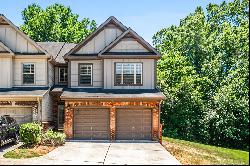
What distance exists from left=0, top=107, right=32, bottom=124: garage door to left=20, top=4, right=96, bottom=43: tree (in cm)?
2685

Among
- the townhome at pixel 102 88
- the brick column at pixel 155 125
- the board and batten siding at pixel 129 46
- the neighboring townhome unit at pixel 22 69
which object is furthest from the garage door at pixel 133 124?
the neighboring townhome unit at pixel 22 69

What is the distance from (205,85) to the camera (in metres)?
41.9

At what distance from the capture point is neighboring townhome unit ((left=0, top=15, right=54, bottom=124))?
88.5 feet

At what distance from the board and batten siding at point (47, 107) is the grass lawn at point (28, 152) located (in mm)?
6007

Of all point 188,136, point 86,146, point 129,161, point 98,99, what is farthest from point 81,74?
point 188,136

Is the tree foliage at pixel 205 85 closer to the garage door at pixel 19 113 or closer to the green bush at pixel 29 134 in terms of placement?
the garage door at pixel 19 113

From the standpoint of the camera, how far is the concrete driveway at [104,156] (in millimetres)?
16344

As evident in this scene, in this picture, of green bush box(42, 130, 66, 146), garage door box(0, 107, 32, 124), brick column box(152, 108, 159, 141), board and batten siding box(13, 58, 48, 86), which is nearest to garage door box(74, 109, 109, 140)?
brick column box(152, 108, 159, 141)

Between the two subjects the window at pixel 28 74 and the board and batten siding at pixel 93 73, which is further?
the window at pixel 28 74

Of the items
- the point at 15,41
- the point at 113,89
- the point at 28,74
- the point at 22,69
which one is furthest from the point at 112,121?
the point at 15,41

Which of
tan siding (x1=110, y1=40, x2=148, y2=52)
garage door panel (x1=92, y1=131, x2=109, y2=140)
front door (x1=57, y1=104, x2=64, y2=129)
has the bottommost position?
garage door panel (x1=92, y1=131, x2=109, y2=140)

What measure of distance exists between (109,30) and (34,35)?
28.3 metres

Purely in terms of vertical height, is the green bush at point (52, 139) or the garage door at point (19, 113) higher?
the garage door at point (19, 113)

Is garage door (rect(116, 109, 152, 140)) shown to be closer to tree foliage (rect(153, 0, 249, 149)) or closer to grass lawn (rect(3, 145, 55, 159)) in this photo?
grass lawn (rect(3, 145, 55, 159))
